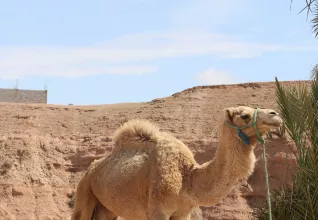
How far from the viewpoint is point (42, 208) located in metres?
28.3

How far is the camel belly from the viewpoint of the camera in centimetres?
1074

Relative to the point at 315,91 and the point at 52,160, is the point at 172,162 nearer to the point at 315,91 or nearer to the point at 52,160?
the point at 315,91

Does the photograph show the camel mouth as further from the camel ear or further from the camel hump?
the camel hump

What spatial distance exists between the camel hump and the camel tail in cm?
88

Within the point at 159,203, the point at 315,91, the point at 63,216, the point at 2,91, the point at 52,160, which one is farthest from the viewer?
the point at 2,91

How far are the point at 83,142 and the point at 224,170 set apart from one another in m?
22.3

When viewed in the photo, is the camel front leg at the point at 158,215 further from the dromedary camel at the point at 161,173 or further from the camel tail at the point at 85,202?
the camel tail at the point at 85,202

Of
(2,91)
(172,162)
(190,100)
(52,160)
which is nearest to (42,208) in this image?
(52,160)

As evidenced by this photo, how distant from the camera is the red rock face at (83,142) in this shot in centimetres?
2781

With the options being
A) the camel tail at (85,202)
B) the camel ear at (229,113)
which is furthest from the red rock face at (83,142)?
the camel ear at (229,113)

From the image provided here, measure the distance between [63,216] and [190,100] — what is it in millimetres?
9767

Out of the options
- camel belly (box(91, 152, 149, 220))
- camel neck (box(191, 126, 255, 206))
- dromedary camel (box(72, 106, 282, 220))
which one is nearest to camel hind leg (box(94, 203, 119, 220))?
dromedary camel (box(72, 106, 282, 220))

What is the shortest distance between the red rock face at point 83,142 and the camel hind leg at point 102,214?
14.3 m

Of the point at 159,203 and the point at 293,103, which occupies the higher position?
the point at 293,103
